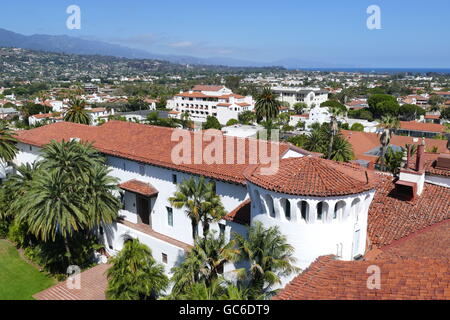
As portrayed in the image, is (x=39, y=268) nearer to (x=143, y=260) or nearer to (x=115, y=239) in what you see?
(x=115, y=239)

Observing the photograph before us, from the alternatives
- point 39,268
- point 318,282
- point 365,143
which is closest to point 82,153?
point 39,268

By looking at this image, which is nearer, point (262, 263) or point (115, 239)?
point (262, 263)

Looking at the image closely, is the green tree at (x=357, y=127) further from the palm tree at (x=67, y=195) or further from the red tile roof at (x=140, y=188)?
the palm tree at (x=67, y=195)

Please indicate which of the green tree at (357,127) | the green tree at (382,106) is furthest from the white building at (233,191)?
the green tree at (382,106)

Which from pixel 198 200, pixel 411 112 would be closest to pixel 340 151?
pixel 198 200

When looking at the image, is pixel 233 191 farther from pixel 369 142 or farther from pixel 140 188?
pixel 369 142

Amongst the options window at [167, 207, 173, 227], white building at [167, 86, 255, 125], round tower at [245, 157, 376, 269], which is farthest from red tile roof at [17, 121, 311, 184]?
white building at [167, 86, 255, 125]

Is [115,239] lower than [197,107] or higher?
lower
